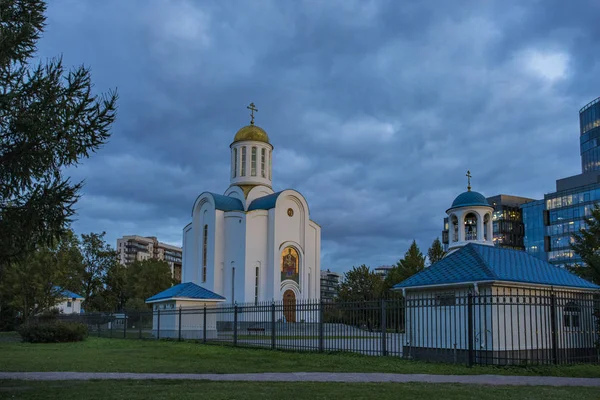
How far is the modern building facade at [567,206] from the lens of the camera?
9819cm

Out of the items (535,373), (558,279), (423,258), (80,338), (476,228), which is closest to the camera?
(535,373)

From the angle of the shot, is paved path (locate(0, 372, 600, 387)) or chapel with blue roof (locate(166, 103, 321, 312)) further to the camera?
chapel with blue roof (locate(166, 103, 321, 312))

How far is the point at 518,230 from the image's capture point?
383ft

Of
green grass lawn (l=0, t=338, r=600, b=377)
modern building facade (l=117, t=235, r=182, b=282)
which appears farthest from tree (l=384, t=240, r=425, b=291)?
modern building facade (l=117, t=235, r=182, b=282)

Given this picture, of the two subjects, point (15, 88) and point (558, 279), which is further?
point (558, 279)

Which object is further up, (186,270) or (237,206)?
(237,206)

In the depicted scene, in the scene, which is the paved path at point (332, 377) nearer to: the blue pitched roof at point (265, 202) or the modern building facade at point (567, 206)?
the blue pitched roof at point (265, 202)

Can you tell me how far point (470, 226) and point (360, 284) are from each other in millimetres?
29567

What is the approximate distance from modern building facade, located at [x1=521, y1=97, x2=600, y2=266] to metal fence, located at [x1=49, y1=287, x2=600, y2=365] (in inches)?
3301

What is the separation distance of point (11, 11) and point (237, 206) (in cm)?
3857

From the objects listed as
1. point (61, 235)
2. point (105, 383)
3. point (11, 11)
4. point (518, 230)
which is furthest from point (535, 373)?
point (518, 230)

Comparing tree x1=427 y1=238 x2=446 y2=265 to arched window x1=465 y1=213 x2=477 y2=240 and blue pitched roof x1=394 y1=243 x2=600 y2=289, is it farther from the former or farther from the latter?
blue pitched roof x1=394 y1=243 x2=600 y2=289

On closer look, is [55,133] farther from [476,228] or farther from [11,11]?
[476,228]

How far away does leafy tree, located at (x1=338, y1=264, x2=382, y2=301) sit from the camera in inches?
2165
